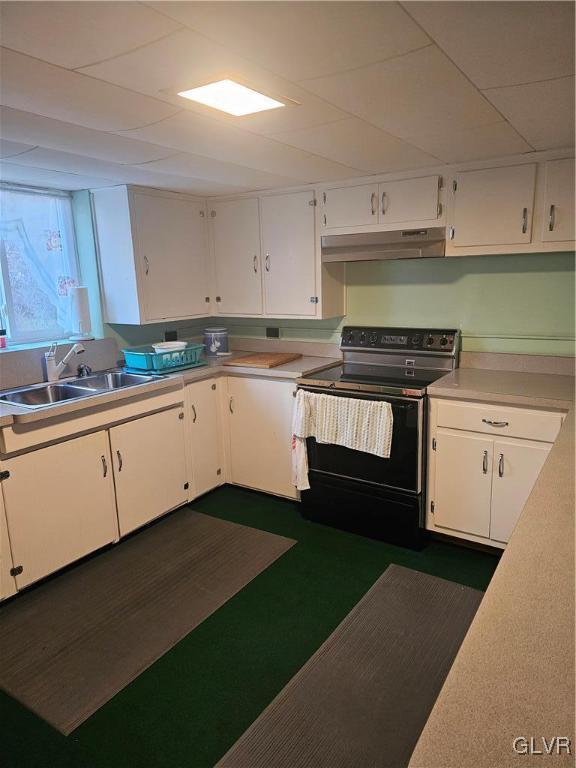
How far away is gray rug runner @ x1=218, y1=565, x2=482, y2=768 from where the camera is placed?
175 cm

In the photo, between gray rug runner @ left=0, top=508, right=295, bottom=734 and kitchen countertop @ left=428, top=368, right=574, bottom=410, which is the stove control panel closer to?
kitchen countertop @ left=428, top=368, right=574, bottom=410

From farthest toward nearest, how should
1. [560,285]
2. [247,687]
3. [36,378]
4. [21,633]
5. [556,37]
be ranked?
[36,378] → [560,285] → [21,633] → [247,687] → [556,37]

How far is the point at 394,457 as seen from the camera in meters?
2.92

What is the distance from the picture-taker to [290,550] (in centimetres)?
300

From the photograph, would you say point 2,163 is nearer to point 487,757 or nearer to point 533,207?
point 533,207

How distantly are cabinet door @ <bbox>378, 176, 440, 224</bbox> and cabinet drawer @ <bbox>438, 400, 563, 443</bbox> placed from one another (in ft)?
3.54

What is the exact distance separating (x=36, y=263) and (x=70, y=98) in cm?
193

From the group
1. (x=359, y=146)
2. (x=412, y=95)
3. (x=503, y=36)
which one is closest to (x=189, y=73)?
(x=412, y=95)

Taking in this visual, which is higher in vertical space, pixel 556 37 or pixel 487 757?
pixel 556 37

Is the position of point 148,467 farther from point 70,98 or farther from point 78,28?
point 78,28

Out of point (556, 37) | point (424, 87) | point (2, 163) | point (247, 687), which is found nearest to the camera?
point (556, 37)

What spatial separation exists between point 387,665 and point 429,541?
1058mm

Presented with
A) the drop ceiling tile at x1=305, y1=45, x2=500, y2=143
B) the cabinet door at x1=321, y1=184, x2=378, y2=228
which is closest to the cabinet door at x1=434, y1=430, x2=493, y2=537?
the cabinet door at x1=321, y1=184, x2=378, y2=228

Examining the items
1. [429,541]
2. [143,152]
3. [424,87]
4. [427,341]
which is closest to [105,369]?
[143,152]
